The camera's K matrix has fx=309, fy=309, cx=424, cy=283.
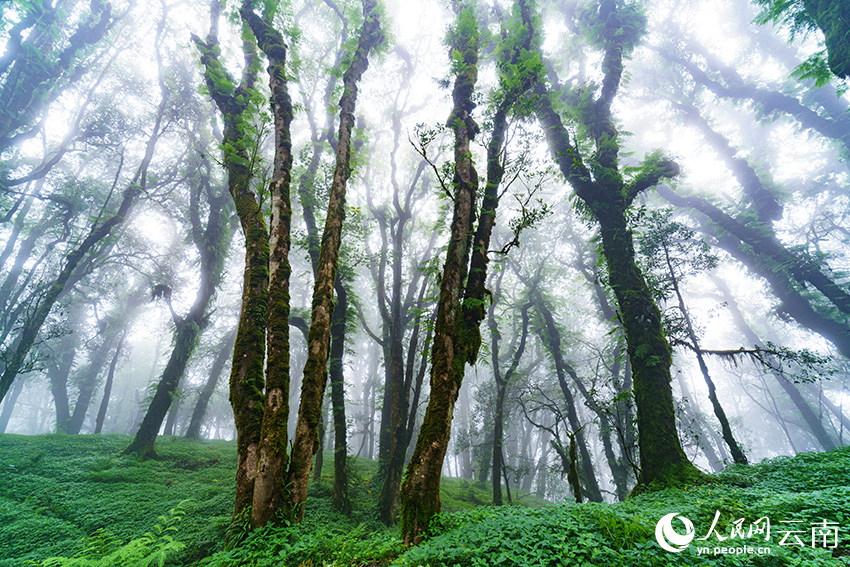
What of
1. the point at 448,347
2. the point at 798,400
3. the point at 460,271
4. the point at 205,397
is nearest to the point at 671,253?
the point at 460,271

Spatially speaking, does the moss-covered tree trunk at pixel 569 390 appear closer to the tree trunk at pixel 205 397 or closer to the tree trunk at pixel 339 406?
the tree trunk at pixel 339 406

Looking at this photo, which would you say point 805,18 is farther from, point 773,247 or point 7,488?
point 7,488

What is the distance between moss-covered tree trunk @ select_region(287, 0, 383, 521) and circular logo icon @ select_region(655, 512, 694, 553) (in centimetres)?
422

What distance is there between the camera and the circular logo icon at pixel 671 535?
9.99 ft

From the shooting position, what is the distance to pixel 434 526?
402 centimetres

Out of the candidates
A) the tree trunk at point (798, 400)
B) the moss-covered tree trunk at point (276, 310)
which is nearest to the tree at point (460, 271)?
the moss-covered tree trunk at point (276, 310)

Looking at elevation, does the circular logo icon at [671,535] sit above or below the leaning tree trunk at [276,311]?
below

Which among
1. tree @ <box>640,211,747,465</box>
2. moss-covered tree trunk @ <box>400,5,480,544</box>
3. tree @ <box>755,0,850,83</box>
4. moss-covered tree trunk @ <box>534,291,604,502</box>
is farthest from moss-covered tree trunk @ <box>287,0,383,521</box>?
tree @ <box>755,0,850,83</box>

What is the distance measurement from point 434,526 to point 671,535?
2631 millimetres

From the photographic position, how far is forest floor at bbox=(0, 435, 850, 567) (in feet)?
9.89

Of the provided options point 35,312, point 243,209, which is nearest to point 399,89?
point 243,209

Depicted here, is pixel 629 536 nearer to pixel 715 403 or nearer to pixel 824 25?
pixel 715 403

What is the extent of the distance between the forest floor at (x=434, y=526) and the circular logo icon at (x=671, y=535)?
1.0 inches

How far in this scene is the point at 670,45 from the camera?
82.3ft
